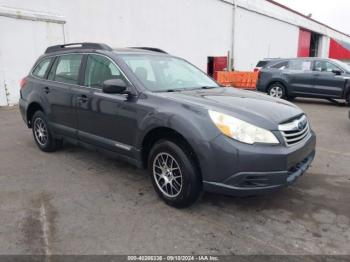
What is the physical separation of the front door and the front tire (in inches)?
16.5

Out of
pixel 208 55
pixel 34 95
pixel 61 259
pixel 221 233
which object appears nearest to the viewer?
pixel 61 259

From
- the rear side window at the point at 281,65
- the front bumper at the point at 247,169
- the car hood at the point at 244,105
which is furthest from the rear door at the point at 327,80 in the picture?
the front bumper at the point at 247,169

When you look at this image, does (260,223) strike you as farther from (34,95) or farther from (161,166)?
(34,95)

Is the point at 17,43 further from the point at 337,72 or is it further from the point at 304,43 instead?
the point at 304,43

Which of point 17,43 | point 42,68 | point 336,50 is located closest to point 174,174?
point 42,68

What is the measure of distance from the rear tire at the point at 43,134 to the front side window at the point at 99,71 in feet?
4.58

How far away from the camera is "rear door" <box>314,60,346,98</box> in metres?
11.0

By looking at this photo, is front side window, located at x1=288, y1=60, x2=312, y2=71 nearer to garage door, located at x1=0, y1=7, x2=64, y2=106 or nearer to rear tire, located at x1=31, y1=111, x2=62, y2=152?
garage door, located at x1=0, y1=7, x2=64, y2=106

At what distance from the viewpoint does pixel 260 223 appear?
334cm

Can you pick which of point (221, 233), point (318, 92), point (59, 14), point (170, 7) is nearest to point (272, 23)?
point (170, 7)

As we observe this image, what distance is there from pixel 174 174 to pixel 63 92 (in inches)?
91.3

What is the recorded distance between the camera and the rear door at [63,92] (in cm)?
480

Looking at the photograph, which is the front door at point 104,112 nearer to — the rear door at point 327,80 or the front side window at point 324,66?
the rear door at point 327,80

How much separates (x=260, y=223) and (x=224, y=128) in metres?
1.02
